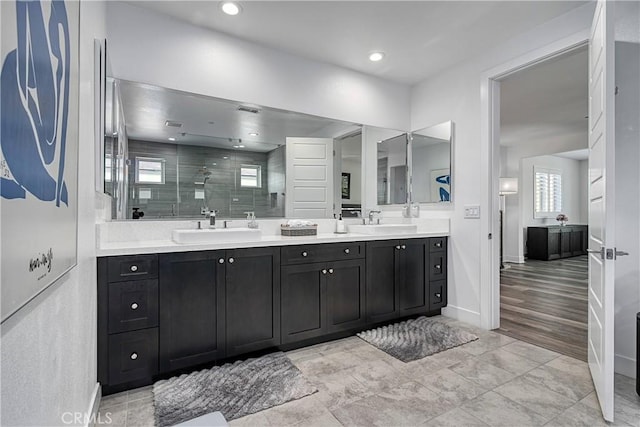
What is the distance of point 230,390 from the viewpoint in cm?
189

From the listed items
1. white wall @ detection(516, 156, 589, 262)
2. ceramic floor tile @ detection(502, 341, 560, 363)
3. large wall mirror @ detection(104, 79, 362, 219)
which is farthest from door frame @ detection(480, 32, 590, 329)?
white wall @ detection(516, 156, 589, 262)

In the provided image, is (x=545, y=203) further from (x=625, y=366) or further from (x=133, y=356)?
(x=133, y=356)

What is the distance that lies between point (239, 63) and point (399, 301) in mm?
2589

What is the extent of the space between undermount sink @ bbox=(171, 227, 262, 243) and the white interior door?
2.05m

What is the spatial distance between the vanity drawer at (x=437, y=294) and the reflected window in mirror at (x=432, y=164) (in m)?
0.87

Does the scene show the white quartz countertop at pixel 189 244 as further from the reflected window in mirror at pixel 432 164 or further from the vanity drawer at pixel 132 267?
the reflected window in mirror at pixel 432 164

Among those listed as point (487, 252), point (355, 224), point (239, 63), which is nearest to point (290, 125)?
point (239, 63)

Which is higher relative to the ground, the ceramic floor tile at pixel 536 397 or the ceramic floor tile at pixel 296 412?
the ceramic floor tile at pixel 536 397

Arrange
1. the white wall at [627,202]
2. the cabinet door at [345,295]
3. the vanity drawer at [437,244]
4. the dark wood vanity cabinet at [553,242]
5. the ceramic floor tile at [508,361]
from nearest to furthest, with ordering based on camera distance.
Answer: the white wall at [627,202] < the ceramic floor tile at [508,361] < the cabinet door at [345,295] < the vanity drawer at [437,244] < the dark wood vanity cabinet at [553,242]

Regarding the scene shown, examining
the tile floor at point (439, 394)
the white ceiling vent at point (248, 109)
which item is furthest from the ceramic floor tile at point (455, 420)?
the white ceiling vent at point (248, 109)

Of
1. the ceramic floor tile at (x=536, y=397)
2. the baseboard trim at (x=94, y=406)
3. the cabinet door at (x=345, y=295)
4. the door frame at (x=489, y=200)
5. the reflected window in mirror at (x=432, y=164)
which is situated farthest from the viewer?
the reflected window in mirror at (x=432, y=164)

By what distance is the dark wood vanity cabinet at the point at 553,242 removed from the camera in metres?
6.93

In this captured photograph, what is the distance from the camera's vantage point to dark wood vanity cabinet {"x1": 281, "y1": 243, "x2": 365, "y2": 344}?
2408 millimetres

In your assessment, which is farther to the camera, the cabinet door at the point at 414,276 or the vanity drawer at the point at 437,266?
the vanity drawer at the point at 437,266
